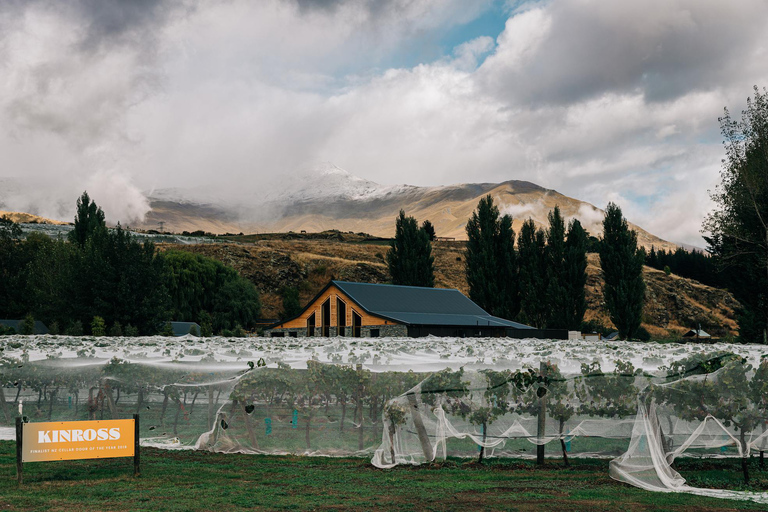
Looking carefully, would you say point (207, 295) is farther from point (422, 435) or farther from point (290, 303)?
point (422, 435)

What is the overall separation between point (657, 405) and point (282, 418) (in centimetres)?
839

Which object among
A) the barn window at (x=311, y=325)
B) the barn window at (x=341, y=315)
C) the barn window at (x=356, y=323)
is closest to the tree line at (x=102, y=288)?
the barn window at (x=311, y=325)

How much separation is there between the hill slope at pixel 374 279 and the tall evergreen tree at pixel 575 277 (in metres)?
37.0

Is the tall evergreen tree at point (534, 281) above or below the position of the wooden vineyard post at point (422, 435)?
above

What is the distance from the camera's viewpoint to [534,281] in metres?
65.1

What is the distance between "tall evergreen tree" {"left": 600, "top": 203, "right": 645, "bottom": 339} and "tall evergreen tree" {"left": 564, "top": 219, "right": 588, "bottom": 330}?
80.0 inches

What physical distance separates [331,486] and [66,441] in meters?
4.58

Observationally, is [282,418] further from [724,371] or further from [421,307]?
[421,307]

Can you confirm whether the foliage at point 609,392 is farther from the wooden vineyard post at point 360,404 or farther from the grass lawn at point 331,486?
the wooden vineyard post at point 360,404

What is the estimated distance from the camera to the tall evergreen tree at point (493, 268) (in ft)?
215

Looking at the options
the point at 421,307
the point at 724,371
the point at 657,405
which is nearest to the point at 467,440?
the point at 657,405

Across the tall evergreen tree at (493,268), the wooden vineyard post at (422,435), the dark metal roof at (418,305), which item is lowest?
the wooden vineyard post at (422,435)

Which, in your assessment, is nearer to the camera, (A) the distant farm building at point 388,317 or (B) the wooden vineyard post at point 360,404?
(B) the wooden vineyard post at point 360,404

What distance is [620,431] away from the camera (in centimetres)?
1395
